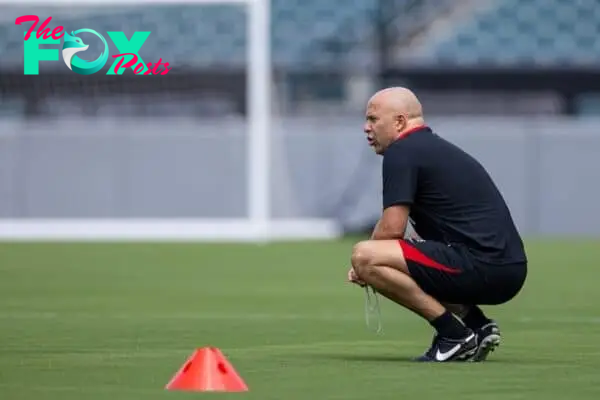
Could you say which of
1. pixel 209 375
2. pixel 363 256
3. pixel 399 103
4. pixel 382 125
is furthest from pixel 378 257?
pixel 209 375

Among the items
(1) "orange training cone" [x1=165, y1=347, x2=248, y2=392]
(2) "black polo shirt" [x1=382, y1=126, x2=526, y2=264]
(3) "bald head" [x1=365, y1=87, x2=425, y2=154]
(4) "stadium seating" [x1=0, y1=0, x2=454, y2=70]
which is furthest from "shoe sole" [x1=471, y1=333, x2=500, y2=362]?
(4) "stadium seating" [x1=0, y1=0, x2=454, y2=70]

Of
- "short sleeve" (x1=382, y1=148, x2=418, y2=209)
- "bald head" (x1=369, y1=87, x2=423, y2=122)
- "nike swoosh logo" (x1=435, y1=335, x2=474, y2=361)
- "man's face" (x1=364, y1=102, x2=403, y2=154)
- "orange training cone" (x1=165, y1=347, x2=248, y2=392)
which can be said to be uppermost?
"bald head" (x1=369, y1=87, x2=423, y2=122)

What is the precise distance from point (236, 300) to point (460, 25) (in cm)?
1424

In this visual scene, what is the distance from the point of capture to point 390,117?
7.61 m

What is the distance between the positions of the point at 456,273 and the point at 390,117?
759 mm

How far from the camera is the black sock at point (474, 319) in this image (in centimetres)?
785

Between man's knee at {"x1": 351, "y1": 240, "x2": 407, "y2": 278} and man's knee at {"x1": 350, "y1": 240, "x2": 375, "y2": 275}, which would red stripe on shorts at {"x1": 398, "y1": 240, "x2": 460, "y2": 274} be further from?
man's knee at {"x1": 350, "y1": 240, "x2": 375, "y2": 275}

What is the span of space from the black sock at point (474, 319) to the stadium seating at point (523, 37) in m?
17.2

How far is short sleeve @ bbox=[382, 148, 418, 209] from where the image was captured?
748cm

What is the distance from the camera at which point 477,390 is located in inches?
252

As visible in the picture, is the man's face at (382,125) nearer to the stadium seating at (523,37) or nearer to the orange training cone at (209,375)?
the orange training cone at (209,375)

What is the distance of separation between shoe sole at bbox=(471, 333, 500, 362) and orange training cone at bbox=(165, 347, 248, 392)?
70.2 inches

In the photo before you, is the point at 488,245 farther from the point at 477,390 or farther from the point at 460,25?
the point at 460,25

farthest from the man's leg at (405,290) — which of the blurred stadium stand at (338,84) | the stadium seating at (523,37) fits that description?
the stadium seating at (523,37)
